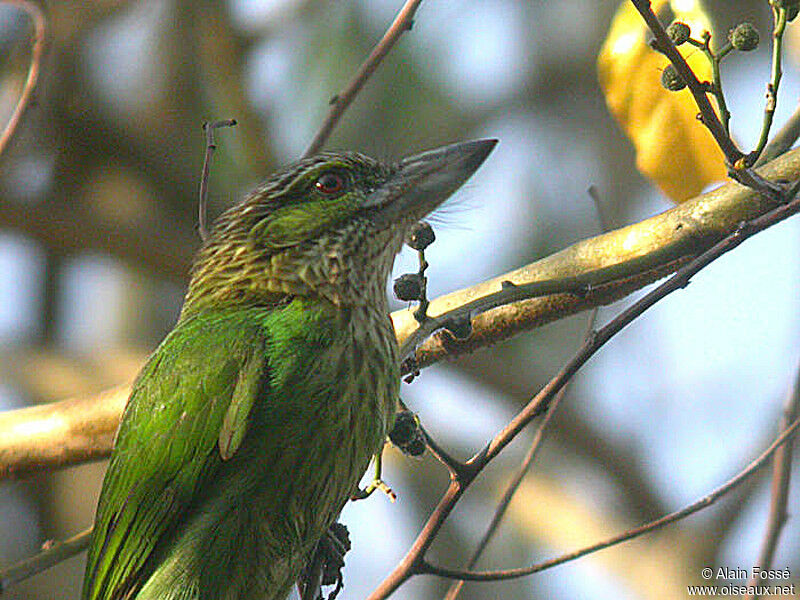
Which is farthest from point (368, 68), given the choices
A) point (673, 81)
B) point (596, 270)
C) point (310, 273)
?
point (673, 81)

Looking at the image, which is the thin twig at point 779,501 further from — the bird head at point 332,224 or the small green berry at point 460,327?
the bird head at point 332,224

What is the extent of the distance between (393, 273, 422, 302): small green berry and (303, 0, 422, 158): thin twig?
750mm

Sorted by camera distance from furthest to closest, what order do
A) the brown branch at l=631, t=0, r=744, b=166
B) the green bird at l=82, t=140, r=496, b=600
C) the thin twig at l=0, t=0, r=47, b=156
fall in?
the thin twig at l=0, t=0, r=47, b=156 → the green bird at l=82, t=140, r=496, b=600 → the brown branch at l=631, t=0, r=744, b=166

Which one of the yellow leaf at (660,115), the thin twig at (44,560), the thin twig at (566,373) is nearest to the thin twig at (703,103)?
the thin twig at (566,373)

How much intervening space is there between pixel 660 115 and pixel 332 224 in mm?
933

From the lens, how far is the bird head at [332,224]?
282 centimetres

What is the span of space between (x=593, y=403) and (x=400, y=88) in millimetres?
3125

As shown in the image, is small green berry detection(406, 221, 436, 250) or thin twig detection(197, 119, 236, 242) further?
thin twig detection(197, 119, 236, 242)

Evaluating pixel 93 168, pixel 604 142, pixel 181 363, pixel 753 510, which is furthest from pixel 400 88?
pixel 181 363

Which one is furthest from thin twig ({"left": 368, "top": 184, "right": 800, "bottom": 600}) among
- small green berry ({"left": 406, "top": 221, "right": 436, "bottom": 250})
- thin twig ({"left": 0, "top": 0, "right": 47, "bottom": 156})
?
thin twig ({"left": 0, "top": 0, "right": 47, "bottom": 156})

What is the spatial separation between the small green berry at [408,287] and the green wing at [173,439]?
38 centimetres

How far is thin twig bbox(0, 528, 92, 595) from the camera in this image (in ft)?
8.14

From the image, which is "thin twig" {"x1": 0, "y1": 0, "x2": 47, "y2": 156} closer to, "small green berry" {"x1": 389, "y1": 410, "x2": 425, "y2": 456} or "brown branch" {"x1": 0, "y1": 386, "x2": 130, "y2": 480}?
"brown branch" {"x1": 0, "y1": 386, "x2": 130, "y2": 480}

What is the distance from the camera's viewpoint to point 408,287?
2.47 metres
